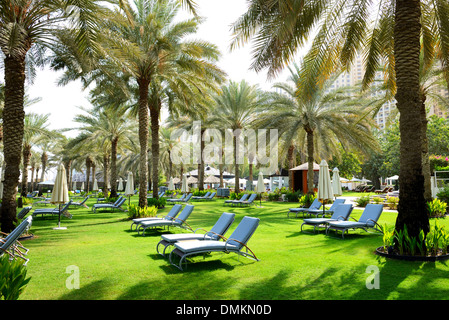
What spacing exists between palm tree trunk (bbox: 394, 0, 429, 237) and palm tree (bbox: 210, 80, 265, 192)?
19.7 meters

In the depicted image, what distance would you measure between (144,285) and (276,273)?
226 cm

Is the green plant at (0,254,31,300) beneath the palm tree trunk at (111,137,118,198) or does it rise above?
beneath

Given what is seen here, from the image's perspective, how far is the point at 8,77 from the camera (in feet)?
30.5

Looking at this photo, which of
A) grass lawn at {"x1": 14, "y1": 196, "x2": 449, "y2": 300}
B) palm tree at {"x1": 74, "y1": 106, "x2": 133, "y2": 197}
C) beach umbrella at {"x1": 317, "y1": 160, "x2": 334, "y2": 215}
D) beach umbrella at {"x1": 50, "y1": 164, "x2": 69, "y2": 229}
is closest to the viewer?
grass lawn at {"x1": 14, "y1": 196, "x2": 449, "y2": 300}

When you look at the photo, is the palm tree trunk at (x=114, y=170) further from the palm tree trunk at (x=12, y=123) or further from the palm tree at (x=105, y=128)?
the palm tree trunk at (x=12, y=123)

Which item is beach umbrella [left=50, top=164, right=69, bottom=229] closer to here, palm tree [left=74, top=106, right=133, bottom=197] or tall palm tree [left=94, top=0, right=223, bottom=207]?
tall palm tree [left=94, top=0, right=223, bottom=207]

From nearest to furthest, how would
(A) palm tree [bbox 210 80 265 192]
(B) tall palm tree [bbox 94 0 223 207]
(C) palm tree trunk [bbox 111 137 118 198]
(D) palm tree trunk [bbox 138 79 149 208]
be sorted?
(B) tall palm tree [bbox 94 0 223 207] → (D) palm tree trunk [bbox 138 79 149 208] → (C) palm tree trunk [bbox 111 137 118 198] → (A) palm tree [bbox 210 80 265 192]

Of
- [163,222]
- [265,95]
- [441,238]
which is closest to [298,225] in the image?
[163,222]

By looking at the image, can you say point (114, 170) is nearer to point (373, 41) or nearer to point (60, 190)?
point (60, 190)

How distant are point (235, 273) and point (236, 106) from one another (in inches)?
875

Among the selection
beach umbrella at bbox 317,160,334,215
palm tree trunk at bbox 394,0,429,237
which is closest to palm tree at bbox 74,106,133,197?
beach umbrella at bbox 317,160,334,215

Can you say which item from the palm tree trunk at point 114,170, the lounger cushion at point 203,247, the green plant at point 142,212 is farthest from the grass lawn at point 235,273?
the palm tree trunk at point 114,170

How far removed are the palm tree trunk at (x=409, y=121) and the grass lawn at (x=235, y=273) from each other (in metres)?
0.97

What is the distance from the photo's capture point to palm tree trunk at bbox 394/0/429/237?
6.32m
